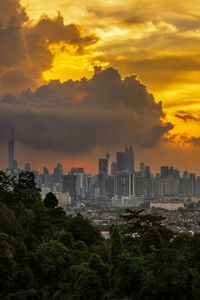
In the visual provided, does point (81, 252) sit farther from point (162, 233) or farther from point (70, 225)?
point (70, 225)

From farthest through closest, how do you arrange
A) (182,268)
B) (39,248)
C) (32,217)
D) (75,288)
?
(32,217)
(39,248)
(75,288)
(182,268)

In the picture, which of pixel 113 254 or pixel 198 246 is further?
pixel 113 254

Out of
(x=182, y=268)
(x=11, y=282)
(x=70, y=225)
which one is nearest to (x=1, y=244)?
(x=11, y=282)

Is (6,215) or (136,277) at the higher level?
(6,215)

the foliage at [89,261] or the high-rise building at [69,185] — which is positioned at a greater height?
the high-rise building at [69,185]

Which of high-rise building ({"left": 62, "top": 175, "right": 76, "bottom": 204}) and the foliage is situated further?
high-rise building ({"left": 62, "top": 175, "right": 76, "bottom": 204})

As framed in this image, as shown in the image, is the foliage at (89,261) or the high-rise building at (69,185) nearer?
the foliage at (89,261)

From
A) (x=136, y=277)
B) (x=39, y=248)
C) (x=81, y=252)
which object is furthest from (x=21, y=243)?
(x=136, y=277)

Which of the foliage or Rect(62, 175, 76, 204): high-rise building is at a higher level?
Rect(62, 175, 76, 204): high-rise building

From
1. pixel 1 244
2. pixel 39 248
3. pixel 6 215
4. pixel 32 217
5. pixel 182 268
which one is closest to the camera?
pixel 182 268

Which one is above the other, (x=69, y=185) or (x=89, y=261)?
(x=69, y=185)

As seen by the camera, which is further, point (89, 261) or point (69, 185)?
point (69, 185)
